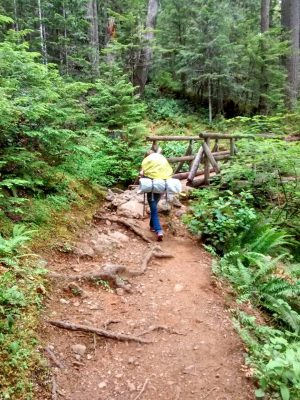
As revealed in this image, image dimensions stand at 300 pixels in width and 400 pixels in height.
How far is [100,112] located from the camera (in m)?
12.3

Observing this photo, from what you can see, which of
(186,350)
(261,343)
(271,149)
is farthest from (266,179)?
(186,350)

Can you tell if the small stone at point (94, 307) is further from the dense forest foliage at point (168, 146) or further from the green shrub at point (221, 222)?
the green shrub at point (221, 222)

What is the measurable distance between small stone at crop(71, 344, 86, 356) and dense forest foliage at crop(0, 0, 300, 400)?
489 millimetres

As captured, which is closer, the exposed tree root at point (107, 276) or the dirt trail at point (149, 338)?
the dirt trail at point (149, 338)

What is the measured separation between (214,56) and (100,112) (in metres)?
9.96

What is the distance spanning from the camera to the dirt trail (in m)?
3.55

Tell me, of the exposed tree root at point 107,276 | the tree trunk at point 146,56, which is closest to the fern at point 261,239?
→ the exposed tree root at point 107,276

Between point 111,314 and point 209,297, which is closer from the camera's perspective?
point 111,314

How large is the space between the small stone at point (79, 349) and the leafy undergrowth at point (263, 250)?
1.83 m

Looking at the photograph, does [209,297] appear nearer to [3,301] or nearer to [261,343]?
[261,343]

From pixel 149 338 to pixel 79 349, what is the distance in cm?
87

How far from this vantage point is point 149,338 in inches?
169

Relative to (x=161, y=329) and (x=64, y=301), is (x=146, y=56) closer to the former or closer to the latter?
(x=64, y=301)

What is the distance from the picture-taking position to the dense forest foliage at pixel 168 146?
420cm
